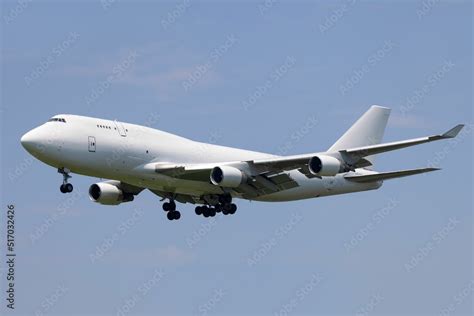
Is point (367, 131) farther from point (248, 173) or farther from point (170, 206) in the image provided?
point (170, 206)

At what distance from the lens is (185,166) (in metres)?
58.9

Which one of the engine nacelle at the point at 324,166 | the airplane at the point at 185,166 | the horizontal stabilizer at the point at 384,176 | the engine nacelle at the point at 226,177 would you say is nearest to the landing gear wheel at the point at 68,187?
the airplane at the point at 185,166

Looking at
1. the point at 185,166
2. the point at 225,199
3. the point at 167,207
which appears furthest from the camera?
the point at 167,207

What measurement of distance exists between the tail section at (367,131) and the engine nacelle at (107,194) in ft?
44.9

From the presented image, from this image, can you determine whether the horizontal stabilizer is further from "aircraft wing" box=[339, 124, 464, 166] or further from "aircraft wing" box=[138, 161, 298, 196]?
"aircraft wing" box=[138, 161, 298, 196]

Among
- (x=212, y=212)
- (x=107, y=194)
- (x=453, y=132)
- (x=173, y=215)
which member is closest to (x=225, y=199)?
(x=212, y=212)

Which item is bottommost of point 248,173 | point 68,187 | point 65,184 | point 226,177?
point 226,177

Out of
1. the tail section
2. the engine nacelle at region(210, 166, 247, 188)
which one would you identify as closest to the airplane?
the engine nacelle at region(210, 166, 247, 188)

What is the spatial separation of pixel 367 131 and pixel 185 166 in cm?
1535

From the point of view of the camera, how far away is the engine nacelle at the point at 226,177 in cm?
5809

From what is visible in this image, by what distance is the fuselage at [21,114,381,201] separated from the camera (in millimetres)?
55719

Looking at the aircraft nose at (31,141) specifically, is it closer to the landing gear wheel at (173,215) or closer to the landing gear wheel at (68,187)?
the landing gear wheel at (68,187)

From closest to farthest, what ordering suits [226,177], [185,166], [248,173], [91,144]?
[91,144], [226,177], [185,166], [248,173]

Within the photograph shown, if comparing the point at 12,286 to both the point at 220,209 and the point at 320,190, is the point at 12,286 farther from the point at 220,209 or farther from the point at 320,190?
the point at 320,190
